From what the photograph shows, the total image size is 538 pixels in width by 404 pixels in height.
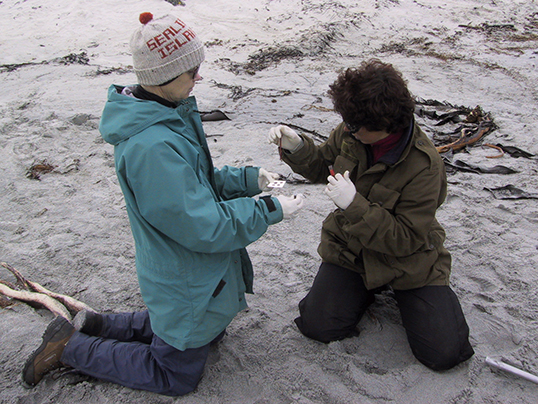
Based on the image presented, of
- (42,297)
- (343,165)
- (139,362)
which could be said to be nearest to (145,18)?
(343,165)

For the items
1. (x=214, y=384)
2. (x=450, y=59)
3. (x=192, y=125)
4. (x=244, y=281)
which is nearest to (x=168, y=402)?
(x=214, y=384)

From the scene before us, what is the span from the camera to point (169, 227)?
141 centimetres

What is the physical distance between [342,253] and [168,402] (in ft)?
3.55

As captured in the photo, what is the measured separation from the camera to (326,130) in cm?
435

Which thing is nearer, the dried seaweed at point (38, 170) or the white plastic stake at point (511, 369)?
the white plastic stake at point (511, 369)

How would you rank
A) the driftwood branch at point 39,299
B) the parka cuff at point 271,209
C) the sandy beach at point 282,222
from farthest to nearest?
the driftwood branch at point 39,299, the sandy beach at point 282,222, the parka cuff at point 271,209

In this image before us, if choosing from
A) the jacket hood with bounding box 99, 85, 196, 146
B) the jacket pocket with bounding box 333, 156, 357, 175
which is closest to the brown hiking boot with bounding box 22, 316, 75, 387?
the jacket hood with bounding box 99, 85, 196, 146

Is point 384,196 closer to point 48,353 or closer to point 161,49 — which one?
point 161,49

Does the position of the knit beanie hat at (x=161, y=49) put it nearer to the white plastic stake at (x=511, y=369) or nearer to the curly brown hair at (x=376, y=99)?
the curly brown hair at (x=376, y=99)

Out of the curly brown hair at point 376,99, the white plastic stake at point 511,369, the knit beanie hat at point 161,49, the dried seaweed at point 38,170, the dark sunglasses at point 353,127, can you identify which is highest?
the knit beanie hat at point 161,49

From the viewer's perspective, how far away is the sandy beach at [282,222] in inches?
71.6

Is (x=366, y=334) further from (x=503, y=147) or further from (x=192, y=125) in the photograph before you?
(x=503, y=147)

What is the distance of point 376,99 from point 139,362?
154cm

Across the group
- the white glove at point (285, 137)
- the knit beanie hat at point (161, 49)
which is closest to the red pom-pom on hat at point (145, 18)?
the knit beanie hat at point (161, 49)
